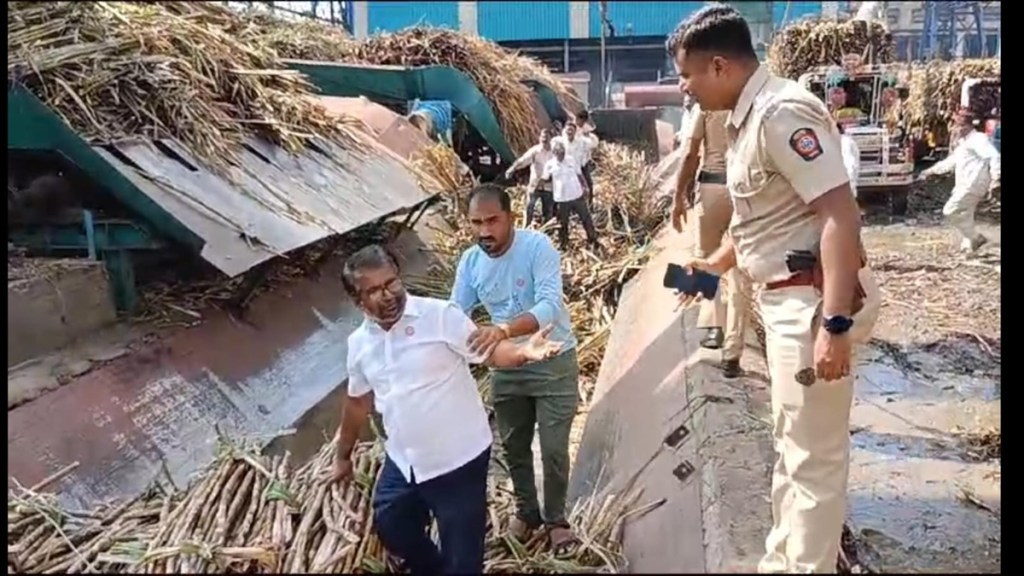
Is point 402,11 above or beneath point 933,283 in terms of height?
above

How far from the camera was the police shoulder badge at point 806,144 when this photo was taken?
2.79 metres

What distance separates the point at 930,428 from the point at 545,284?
2.56m

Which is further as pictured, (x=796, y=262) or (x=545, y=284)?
(x=545, y=284)

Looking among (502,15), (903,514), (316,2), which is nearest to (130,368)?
(903,514)

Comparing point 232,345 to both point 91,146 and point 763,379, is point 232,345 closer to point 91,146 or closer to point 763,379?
point 91,146

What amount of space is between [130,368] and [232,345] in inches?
32.2

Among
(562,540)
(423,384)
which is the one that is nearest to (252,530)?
(423,384)

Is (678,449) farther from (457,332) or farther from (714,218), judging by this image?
(714,218)

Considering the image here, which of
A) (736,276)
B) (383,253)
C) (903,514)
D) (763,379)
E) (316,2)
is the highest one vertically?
(316,2)

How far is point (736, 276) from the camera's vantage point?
16.2 feet

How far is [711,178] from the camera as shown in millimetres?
5250

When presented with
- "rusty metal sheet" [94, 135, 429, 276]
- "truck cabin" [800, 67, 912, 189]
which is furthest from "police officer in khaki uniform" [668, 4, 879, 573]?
"truck cabin" [800, 67, 912, 189]

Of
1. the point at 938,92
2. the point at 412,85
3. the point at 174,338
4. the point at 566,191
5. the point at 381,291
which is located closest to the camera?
the point at 381,291

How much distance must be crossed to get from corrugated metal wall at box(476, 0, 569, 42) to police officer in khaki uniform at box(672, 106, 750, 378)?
104ft
